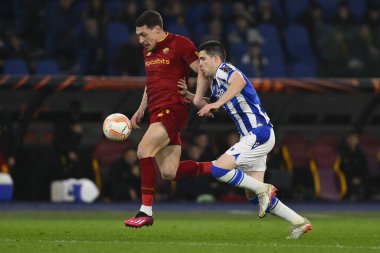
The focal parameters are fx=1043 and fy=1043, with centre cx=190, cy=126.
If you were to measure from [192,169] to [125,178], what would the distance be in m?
7.71

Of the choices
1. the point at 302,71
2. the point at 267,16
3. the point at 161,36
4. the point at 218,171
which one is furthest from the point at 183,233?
the point at 267,16

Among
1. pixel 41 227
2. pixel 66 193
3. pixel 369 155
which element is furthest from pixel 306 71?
pixel 41 227

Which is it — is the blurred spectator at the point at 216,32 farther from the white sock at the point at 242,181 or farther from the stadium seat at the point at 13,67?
the white sock at the point at 242,181

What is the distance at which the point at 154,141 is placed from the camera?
10.6 metres

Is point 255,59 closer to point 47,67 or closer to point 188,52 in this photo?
point 47,67

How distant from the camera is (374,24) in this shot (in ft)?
67.1

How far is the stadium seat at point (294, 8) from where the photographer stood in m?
20.8

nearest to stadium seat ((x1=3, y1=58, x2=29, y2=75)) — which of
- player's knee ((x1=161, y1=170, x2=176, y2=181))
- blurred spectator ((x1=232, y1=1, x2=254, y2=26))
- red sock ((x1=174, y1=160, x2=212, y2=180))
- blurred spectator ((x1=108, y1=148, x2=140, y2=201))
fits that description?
blurred spectator ((x1=108, y1=148, x2=140, y2=201))

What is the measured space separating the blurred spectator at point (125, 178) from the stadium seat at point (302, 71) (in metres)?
3.47

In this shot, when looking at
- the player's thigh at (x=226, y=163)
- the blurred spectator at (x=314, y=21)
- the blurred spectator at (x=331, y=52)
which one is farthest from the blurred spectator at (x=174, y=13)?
the player's thigh at (x=226, y=163)

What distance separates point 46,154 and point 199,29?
3.75 meters

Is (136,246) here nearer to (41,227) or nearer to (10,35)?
(41,227)

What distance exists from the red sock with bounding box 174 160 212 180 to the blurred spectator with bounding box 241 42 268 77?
810 cm

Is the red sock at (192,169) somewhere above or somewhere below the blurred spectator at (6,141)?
above
